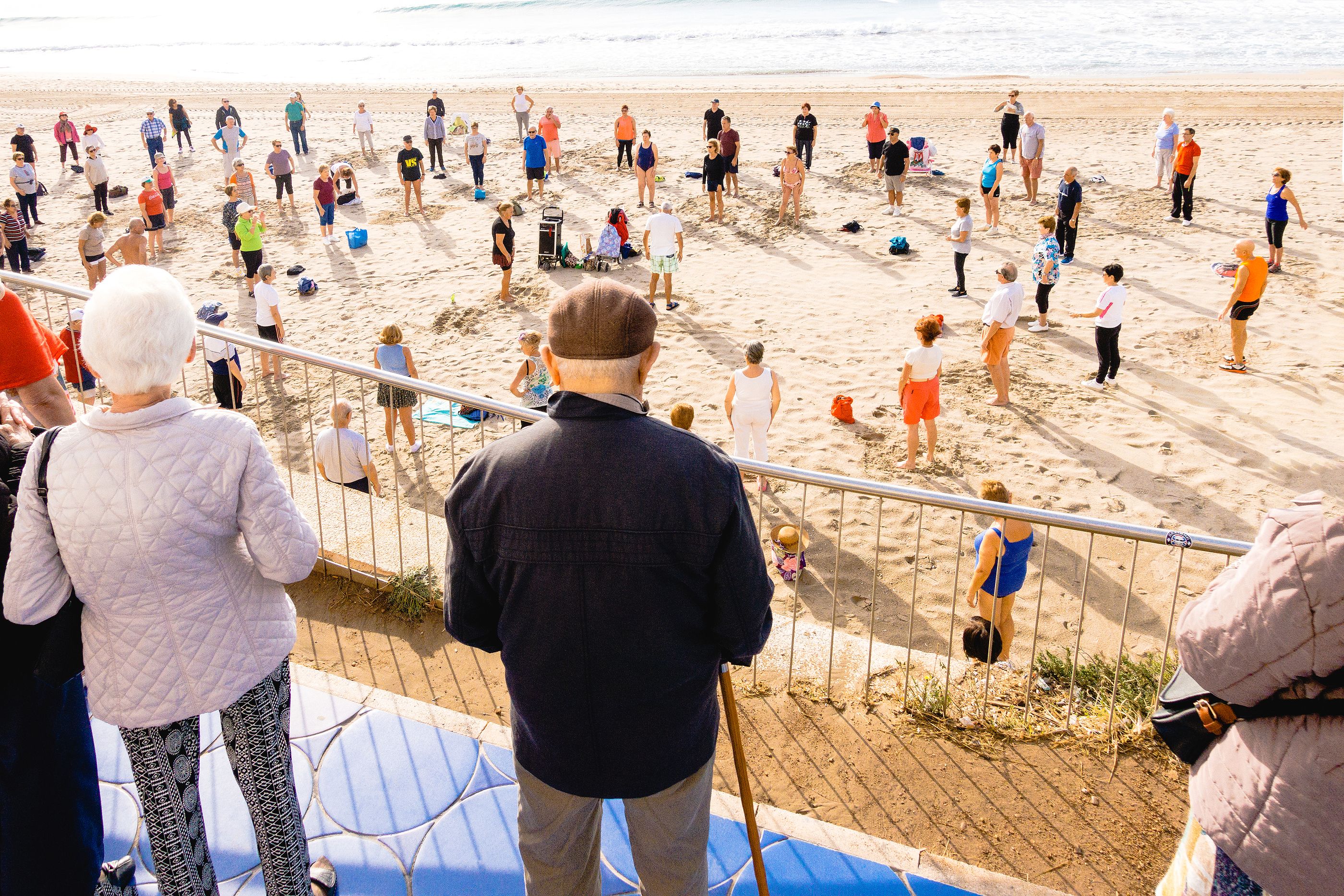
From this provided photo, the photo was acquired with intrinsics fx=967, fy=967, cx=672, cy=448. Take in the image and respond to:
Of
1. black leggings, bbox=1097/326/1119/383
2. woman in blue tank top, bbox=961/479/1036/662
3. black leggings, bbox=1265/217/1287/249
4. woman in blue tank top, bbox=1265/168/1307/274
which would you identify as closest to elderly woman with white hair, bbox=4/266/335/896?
woman in blue tank top, bbox=961/479/1036/662

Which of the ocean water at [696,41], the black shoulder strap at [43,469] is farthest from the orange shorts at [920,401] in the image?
the ocean water at [696,41]

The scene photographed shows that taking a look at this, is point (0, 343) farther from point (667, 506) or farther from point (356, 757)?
point (667, 506)

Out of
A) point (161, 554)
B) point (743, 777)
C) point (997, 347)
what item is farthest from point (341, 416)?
point (997, 347)

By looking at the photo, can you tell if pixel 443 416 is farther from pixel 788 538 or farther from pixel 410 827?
pixel 410 827

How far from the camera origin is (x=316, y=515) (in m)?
5.61

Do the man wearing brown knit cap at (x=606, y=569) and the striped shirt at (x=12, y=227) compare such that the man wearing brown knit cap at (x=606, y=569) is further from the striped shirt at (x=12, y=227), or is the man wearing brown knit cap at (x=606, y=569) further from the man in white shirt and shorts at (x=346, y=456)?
the striped shirt at (x=12, y=227)

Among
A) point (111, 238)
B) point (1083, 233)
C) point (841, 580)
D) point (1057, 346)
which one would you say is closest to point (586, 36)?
point (111, 238)

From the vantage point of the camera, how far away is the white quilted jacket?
7.57 ft

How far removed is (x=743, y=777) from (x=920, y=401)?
6.75 meters

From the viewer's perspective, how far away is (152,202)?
17078mm

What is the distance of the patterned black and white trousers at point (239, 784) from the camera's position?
102 inches

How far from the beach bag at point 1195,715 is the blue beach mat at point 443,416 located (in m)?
8.95

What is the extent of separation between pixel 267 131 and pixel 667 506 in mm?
31150

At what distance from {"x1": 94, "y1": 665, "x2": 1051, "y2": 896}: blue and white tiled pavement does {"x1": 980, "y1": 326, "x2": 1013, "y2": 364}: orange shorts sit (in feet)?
24.9
